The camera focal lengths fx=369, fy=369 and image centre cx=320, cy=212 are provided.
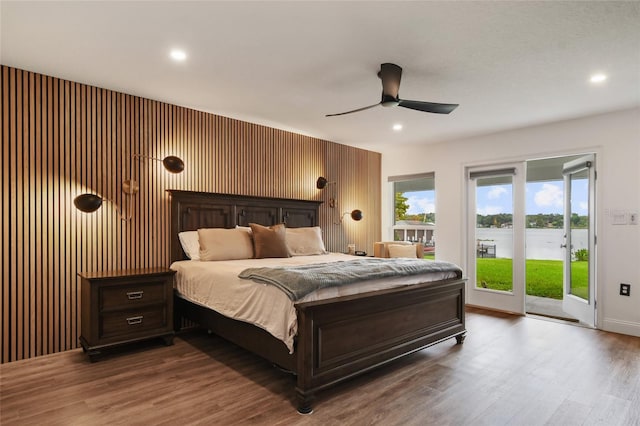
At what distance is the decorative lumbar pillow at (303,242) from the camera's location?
4.70 meters

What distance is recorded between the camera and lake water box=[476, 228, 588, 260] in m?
4.89

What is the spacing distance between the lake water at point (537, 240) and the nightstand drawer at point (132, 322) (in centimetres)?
442

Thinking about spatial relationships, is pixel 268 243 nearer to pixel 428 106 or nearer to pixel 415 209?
pixel 428 106

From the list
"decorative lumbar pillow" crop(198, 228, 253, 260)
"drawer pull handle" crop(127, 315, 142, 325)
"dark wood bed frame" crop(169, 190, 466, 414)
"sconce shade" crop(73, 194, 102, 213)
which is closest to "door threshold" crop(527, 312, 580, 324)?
"dark wood bed frame" crop(169, 190, 466, 414)

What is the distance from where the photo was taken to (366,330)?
2.76m

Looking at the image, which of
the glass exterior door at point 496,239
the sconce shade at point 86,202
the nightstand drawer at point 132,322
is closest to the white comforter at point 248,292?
the nightstand drawer at point 132,322

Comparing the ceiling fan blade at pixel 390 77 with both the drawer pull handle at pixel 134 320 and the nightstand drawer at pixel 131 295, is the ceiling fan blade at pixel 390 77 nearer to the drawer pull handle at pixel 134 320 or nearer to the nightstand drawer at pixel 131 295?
the nightstand drawer at pixel 131 295

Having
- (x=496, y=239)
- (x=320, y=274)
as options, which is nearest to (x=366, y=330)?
(x=320, y=274)

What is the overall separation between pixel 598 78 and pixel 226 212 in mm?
3987

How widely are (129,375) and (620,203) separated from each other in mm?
5256

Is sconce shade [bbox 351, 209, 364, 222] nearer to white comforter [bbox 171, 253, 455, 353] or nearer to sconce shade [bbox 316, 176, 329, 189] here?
sconce shade [bbox 316, 176, 329, 189]

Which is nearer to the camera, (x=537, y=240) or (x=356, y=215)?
(x=356, y=215)

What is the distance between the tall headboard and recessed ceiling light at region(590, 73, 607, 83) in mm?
3502

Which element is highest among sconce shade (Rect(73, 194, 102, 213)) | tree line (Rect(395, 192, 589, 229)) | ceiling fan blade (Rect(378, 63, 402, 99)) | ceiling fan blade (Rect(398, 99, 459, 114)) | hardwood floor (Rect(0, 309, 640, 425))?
ceiling fan blade (Rect(378, 63, 402, 99))
